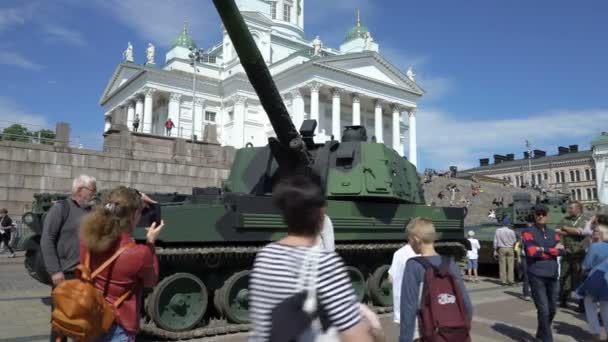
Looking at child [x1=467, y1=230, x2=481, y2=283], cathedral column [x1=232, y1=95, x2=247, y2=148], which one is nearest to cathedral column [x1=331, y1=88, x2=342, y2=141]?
cathedral column [x1=232, y1=95, x2=247, y2=148]

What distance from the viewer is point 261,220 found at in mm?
6809

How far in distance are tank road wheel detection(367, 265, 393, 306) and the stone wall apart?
16.5 meters

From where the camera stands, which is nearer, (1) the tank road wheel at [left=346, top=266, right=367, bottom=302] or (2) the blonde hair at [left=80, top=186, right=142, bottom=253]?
(2) the blonde hair at [left=80, top=186, right=142, bottom=253]

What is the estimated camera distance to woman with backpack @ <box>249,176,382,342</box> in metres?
2.02

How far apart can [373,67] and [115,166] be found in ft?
121

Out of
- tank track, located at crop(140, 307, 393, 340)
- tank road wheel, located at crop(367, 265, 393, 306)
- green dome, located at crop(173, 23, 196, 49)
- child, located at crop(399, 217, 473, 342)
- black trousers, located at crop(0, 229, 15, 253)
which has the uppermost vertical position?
green dome, located at crop(173, 23, 196, 49)

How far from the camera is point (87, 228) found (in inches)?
112

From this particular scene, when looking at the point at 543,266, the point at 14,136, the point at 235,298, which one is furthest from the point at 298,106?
the point at 543,266

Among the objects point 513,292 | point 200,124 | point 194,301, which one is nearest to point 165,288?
point 194,301

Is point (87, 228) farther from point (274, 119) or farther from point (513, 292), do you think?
point (513, 292)

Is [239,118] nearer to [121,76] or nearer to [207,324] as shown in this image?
[121,76]

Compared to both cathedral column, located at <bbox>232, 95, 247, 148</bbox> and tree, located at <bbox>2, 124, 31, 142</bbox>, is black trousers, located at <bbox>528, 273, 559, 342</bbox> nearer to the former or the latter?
tree, located at <bbox>2, 124, 31, 142</bbox>

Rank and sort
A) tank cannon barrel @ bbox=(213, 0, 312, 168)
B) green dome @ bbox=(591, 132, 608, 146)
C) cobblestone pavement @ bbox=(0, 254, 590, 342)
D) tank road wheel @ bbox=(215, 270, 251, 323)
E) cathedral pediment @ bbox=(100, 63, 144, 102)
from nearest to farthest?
1. tank cannon barrel @ bbox=(213, 0, 312, 168)
2. cobblestone pavement @ bbox=(0, 254, 590, 342)
3. tank road wheel @ bbox=(215, 270, 251, 323)
4. cathedral pediment @ bbox=(100, 63, 144, 102)
5. green dome @ bbox=(591, 132, 608, 146)

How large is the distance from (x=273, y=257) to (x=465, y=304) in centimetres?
176
